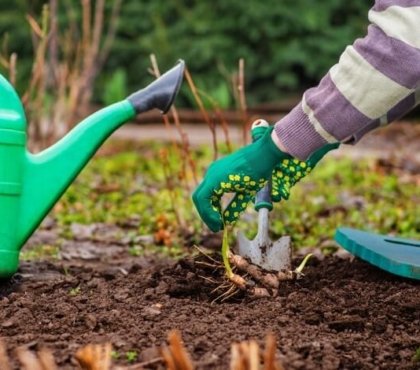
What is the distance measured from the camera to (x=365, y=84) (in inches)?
83.0

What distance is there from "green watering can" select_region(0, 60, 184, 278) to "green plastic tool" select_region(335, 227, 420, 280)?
2.10 feet

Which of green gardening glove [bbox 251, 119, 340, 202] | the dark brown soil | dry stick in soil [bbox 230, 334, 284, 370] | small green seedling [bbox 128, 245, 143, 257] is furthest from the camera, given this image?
small green seedling [bbox 128, 245, 143, 257]

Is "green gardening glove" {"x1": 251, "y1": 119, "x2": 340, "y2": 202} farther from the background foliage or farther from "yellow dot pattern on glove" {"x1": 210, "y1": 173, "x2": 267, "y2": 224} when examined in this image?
the background foliage

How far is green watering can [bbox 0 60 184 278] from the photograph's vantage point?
7.95ft

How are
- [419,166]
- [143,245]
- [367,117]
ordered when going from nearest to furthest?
[367,117] → [143,245] → [419,166]

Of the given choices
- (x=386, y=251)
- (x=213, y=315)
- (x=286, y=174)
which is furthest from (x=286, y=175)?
(x=213, y=315)

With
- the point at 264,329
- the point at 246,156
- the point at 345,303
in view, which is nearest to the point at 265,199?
the point at 246,156

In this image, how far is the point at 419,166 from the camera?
578 centimetres

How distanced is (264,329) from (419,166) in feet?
13.0

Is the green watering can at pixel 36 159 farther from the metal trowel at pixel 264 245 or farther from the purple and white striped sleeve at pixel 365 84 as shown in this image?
the purple and white striped sleeve at pixel 365 84

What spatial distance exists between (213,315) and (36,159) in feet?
2.20

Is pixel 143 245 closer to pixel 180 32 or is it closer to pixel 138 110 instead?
pixel 138 110

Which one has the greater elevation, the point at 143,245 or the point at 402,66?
the point at 402,66

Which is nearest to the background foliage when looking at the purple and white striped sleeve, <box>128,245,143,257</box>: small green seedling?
<box>128,245,143,257</box>: small green seedling
